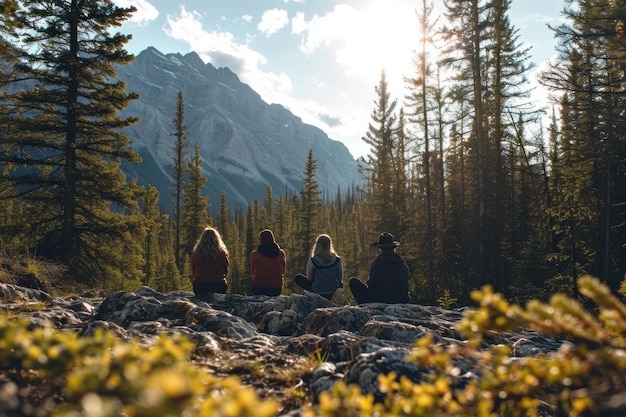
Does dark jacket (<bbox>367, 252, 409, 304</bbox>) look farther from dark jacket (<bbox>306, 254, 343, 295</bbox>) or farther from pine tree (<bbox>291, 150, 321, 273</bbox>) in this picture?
pine tree (<bbox>291, 150, 321, 273</bbox>)

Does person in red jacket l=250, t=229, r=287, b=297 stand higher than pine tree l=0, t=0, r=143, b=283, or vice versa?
pine tree l=0, t=0, r=143, b=283

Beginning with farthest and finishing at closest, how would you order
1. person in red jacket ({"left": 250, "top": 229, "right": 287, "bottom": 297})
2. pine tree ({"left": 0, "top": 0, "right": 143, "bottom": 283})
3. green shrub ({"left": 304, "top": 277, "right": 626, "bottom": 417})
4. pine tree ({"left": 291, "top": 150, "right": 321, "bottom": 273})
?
pine tree ({"left": 291, "top": 150, "right": 321, "bottom": 273}) → pine tree ({"left": 0, "top": 0, "right": 143, "bottom": 283}) → person in red jacket ({"left": 250, "top": 229, "right": 287, "bottom": 297}) → green shrub ({"left": 304, "top": 277, "right": 626, "bottom": 417})

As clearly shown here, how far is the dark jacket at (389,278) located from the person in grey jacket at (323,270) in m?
1.02

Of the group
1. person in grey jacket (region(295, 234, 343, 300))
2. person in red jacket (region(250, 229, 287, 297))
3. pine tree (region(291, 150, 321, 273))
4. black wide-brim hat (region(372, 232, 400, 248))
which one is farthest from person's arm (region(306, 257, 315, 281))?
pine tree (region(291, 150, 321, 273))

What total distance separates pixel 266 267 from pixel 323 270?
1.50 meters

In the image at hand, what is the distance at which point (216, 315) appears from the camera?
5.01 m

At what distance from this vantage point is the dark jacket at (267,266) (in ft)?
29.7

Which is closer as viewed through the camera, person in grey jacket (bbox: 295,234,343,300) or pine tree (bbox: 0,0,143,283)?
person in grey jacket (bbox: 295,234,343,300)

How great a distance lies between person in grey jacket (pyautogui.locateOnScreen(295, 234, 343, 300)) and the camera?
854 centimetres

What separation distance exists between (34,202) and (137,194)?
10.3 ft

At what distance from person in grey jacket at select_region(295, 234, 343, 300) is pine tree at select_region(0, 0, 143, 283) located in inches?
320

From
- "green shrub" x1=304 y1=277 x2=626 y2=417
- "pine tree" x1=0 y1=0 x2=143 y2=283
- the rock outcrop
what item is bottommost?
the rock outcrop

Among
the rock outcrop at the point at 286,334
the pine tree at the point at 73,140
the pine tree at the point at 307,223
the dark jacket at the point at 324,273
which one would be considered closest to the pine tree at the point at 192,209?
the pine tree at the point at 307,223

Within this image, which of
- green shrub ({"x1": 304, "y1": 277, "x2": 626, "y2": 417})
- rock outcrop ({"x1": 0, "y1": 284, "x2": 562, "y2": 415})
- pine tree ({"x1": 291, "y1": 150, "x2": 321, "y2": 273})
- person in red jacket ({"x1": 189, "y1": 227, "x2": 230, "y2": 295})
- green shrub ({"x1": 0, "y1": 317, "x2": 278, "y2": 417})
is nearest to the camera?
green shrub ({"x1": 0, "y1": 317, "x2": 278, "y2": 417})
